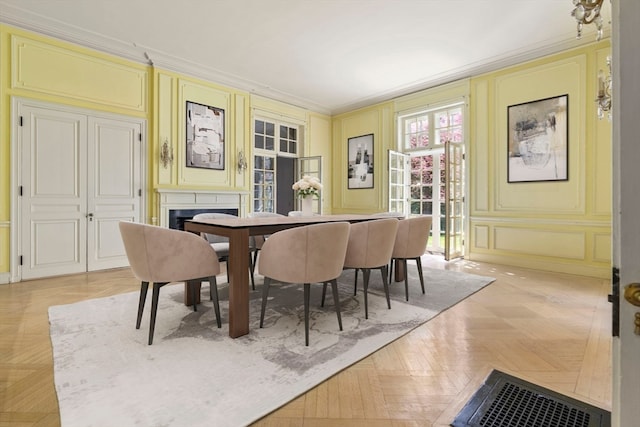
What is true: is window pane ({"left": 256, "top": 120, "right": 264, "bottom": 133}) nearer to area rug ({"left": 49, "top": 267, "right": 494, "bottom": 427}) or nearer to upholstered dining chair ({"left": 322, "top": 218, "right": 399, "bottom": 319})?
area rug ({"left": 49, "top": 267, "right": 494, "bottom": 427})

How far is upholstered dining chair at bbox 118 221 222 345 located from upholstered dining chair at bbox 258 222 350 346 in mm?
457

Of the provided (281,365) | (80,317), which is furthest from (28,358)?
(281,365)

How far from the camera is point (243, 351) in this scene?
76.9 inches

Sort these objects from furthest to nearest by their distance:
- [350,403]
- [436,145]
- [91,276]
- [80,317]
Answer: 1. [436,145]
2. [91,276]
3. [80,317]
4. [350,403]

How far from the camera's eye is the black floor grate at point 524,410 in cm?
136

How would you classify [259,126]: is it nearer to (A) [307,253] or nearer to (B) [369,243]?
(B) [369,243]

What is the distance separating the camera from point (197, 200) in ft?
17.1

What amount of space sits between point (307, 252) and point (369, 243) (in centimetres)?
67

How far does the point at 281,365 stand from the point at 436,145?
506cm

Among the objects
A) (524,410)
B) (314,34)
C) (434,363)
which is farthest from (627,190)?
(314,34)

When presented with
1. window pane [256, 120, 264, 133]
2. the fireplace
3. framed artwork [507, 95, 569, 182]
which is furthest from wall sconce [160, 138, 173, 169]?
framed artwork [507, 95, 569, 182]

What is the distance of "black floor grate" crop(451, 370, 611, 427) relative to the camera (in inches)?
53.6

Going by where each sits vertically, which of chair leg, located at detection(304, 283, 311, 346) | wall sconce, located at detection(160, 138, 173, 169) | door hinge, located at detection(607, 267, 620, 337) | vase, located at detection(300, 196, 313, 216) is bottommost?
chair leg, located at detection(304, 283, 311, 346)

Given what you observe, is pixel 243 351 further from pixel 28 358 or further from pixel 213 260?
pixel 28 358
